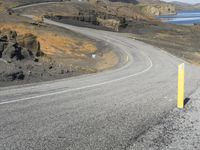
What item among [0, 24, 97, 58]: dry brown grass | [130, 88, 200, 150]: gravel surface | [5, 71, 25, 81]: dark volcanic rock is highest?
[130, 88, 200, 150]: gravel surface

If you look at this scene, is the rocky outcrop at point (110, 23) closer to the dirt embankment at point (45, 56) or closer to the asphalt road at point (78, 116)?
the dirt embankment at point (45, 56)

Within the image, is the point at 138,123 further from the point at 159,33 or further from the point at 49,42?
the point at 159,33

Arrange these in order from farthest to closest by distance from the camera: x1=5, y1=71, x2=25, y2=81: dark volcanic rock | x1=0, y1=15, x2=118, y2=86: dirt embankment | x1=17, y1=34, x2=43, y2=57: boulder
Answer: x1=17, y1=34, x2=43, y2=57: boulder
x1=0, y1=15, x2=118, y2=86: dirt embankment
x1=5, y1=71, x2=25, y2=81: dark volcanic rock

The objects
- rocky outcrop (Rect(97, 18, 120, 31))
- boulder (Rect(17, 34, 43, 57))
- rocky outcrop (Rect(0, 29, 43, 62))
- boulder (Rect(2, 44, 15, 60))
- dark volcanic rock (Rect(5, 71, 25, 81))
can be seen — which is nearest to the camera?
dark volcanic rock (Rect(5, 71, 25, 81))

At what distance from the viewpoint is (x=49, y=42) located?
3953 cm

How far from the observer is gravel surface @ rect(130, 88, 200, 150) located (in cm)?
600

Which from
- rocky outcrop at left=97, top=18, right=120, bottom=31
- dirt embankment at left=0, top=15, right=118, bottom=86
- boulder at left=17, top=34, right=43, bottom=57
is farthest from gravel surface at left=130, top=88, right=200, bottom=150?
rocky outcrop at left=97, top=18, right=120, bottom=31

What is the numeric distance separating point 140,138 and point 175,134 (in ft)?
2.68

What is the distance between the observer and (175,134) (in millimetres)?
6762

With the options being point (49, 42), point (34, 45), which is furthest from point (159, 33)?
point (34, 45)

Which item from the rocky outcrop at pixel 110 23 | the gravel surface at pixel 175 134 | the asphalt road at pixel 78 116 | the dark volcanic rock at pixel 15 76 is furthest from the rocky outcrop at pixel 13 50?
the rocky outcrop at pixel 110 23

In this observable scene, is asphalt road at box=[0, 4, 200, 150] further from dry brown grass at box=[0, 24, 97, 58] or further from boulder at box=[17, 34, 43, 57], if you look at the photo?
dry brown grass at box=[0, 24, 97, 58]

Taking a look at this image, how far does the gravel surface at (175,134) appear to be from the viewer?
600cm

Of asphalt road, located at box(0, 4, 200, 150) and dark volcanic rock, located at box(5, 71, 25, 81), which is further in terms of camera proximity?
dark volcanic rock, located at box(5, 71, 25, 81)
